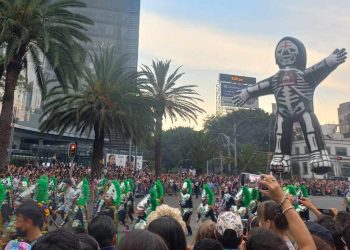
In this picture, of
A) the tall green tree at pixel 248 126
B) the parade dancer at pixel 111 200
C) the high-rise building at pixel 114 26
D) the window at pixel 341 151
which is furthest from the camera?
the high-rise building at pixel 114 26

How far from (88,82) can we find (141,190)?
8.25 metres

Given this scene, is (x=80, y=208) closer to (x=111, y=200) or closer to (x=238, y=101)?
(x=111, y=200)

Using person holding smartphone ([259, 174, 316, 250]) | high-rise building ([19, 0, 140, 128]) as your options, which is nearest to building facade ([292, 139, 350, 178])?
high-rise building ([19, 0, 140, 128])

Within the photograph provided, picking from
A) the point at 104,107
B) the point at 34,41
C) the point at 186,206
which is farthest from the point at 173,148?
the point at 186,206

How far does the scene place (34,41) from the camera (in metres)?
15.3

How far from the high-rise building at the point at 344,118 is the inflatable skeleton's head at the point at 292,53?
5869 centimetres

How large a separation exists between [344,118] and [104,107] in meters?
67.8

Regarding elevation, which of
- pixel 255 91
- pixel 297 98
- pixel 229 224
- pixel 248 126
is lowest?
pixel 229 224

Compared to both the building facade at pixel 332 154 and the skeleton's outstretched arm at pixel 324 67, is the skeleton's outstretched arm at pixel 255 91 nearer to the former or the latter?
the skeleton's outstretched arm at pixel 324 67

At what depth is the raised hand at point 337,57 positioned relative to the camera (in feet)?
68.1

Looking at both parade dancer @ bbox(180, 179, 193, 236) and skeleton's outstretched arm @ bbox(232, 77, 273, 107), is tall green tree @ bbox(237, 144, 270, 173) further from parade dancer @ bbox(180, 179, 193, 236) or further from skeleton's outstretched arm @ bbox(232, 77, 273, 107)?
parade dancer @ bbox(180, 179, 193, 236)

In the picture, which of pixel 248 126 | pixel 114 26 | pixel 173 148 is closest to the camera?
pixel 173 148

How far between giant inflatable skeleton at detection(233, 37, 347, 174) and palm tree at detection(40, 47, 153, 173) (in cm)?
803

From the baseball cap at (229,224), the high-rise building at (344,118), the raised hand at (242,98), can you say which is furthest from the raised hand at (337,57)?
the high-rise building at (344,118)
